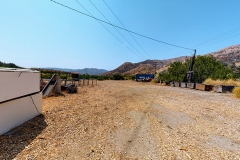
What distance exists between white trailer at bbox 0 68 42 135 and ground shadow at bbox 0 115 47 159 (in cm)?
17

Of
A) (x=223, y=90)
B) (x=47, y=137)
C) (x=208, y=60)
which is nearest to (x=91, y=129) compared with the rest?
(x=47, y=137)

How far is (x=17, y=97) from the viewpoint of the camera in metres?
3.78

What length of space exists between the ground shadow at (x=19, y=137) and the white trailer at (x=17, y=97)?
0.17 m

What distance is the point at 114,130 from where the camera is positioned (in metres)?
4.14

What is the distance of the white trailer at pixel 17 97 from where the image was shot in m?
3.33

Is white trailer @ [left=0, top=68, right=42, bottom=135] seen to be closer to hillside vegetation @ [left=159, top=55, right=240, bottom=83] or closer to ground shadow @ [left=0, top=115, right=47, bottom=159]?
ground shadow @ [left=0, top=115, right=47, bottom=159]

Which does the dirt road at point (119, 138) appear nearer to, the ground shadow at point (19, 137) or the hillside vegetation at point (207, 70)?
the ground shadow at point (19, 137)

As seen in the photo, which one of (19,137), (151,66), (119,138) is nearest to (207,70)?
(119,138)

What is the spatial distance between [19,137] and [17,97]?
3.35 ft

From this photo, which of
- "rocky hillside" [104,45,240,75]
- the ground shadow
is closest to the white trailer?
the ground shadow

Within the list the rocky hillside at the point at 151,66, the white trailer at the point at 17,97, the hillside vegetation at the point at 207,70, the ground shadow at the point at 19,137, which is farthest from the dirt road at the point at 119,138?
the rocky hillside at the point at 151,66

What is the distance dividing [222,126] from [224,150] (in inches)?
75.0

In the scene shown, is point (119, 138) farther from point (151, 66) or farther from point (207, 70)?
point (151, 66)

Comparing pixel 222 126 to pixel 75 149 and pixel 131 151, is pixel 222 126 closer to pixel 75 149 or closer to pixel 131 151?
pixel 131 151
